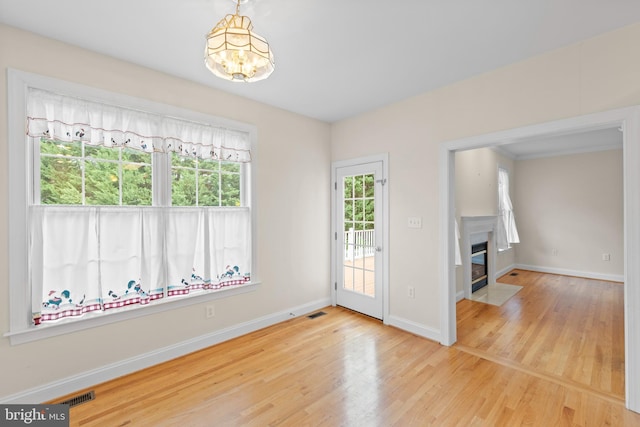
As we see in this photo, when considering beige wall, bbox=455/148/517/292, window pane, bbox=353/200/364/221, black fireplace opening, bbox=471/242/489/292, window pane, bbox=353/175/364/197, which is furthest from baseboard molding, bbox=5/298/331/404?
black fireplace opening, bbox=471/242/489/292

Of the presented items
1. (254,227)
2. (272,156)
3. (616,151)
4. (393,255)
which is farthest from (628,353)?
(616,151)

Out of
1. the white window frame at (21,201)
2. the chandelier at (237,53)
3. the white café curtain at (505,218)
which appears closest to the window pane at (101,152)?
the white window frame at (21,201)

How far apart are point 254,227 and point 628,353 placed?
10.9 feet

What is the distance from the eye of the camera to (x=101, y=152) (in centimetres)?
233

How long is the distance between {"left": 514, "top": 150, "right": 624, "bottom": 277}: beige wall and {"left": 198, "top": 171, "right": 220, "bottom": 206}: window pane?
6757 mm

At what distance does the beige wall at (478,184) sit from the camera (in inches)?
169

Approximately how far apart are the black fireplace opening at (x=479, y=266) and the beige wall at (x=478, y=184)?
0.52 metres

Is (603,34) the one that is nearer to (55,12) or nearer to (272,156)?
(272,156)

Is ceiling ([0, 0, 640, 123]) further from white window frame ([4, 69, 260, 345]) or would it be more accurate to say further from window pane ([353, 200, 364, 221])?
window pane ([353, 200, 364, 221])

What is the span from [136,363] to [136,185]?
156cm

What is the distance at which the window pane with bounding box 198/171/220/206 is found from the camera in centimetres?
290

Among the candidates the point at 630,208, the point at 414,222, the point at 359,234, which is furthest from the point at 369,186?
the point at 630,208

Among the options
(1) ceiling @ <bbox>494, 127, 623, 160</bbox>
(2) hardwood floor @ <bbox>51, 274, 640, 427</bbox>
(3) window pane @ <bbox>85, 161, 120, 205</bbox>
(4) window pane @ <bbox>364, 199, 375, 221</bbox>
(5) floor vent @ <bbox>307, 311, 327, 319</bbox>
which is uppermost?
(1) ceiling @ <bbox>494, 127, 623, 160</bbox>

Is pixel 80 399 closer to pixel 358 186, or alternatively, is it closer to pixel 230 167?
pixel 230 167
